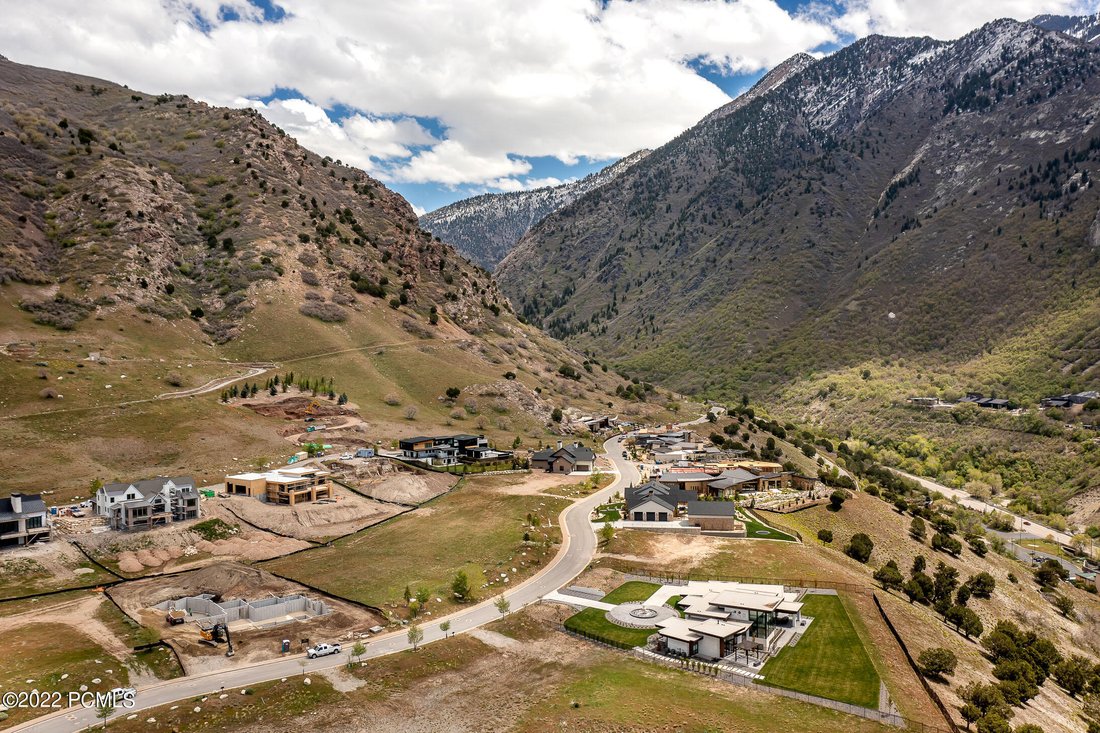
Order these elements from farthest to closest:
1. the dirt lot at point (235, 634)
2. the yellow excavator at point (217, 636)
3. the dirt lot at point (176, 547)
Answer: the dirt lot at point (176, 547)
the yellow excavator at point (217, 636)
the dirt lot at point (235, 634)

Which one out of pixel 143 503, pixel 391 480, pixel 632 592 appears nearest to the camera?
pixel 632 592

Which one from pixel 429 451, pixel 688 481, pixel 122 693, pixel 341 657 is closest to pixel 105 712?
pixel 122 693

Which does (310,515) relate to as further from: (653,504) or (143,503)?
(653,504)

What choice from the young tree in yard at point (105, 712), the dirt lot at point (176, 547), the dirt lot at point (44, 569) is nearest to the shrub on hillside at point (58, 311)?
the dirt lot at point (176, 547)

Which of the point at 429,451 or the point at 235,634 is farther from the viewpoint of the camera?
the point at 429,451

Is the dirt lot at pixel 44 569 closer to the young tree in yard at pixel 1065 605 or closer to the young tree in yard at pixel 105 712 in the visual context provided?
the young tree in yard at pixel 105 712

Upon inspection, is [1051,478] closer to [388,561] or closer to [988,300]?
[988,300]

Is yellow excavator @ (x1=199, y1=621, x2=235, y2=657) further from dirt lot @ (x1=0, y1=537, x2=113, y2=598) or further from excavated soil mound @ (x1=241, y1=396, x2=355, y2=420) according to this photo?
excavated soil mound @ (x1=241, y1=396, x2=355, y2=420)
